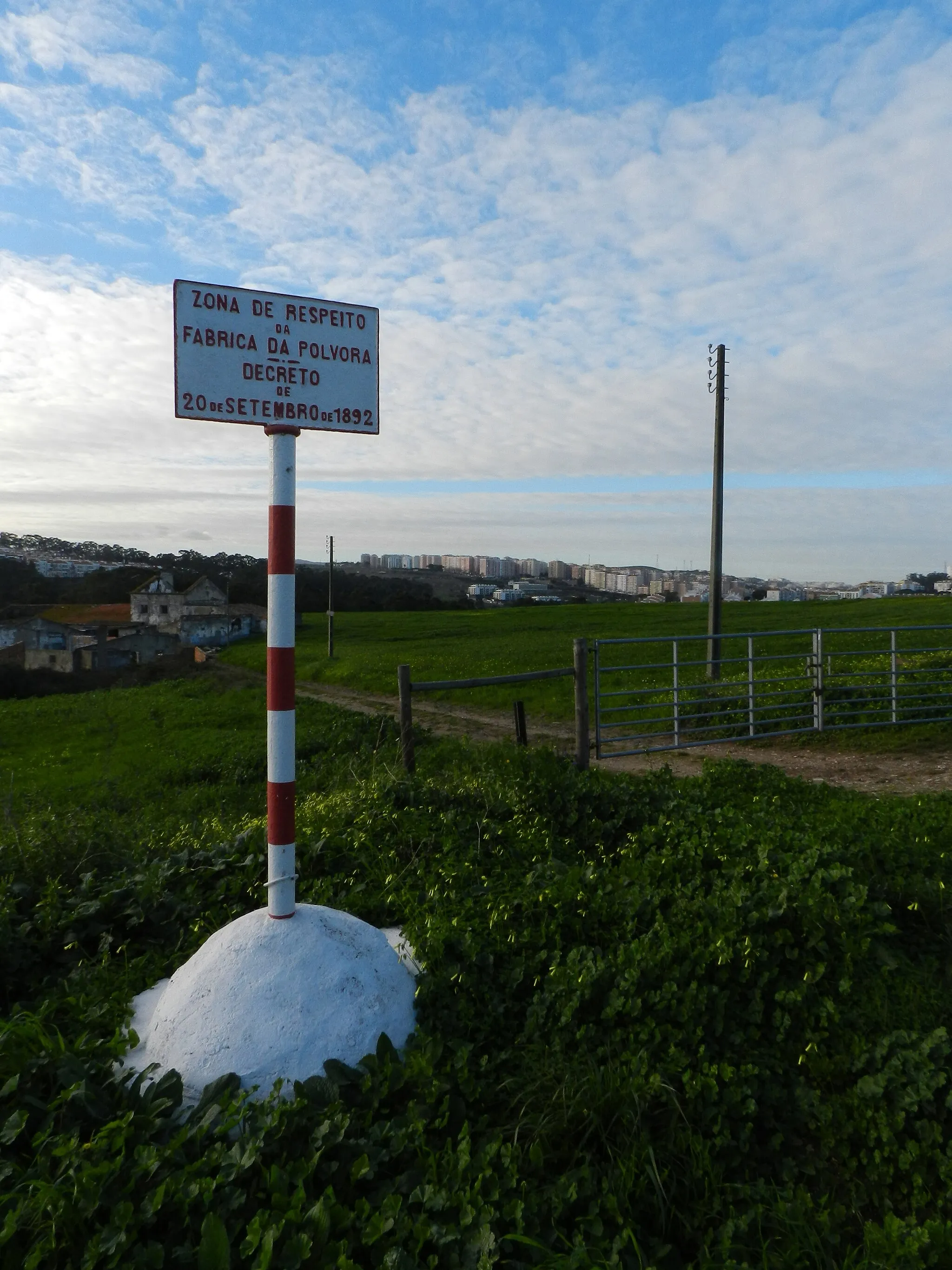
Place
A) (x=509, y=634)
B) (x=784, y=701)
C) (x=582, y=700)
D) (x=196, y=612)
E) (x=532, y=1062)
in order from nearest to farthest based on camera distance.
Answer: (x=532, y=1062)
(x=582, y=700)
(x=784, y=701)
(x=509, y=634)
(x=196, y=612)

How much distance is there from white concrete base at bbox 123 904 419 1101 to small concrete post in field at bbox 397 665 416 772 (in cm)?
347

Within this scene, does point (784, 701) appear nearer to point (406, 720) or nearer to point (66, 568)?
point (406, 720)

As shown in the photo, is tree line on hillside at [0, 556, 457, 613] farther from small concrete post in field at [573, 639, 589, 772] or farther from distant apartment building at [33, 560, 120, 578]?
small concrete post in field at [573, 639, 589, 772]

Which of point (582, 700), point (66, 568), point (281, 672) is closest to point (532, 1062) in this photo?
point (281, 672)

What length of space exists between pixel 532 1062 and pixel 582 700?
5.88 metres

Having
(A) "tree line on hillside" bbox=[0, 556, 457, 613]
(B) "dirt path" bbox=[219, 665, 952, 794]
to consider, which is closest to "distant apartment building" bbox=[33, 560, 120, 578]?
(A) "tree line on hillside" bbox=[0, 556, 457, 613]

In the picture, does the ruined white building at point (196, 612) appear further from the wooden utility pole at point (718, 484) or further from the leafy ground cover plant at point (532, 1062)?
the leafy ground cover plant at point (532, 1062)

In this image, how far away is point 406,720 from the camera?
7.66 metres

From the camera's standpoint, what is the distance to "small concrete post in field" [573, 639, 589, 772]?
887 centimetres

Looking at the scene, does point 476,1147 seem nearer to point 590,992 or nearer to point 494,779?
point 590,992

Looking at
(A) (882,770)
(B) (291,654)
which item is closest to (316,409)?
(B) (291,654)

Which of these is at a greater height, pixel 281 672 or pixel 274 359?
pixel 274 359

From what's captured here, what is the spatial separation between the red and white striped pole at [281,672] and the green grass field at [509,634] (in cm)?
1204

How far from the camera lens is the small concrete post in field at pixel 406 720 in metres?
7.43
